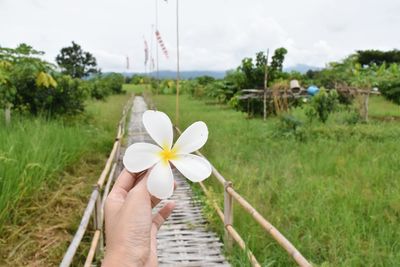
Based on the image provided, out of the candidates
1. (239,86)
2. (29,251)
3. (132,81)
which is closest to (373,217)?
(29,251)

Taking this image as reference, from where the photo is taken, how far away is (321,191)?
440 centimetres

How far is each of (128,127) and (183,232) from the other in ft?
25.0

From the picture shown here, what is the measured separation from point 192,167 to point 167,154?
0.13ft

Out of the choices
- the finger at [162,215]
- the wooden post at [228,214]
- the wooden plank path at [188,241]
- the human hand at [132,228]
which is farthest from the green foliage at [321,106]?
the human hand at [132,228]

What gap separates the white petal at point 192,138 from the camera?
0.57 m

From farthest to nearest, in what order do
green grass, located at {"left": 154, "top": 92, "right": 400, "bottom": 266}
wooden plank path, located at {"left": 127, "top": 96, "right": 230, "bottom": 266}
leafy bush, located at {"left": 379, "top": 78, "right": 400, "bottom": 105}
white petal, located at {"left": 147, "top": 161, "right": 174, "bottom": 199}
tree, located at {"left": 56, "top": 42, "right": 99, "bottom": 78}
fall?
tree, located at {"left": 56, "top": 42, "right": 99, "bottom": 78}, leafy bush, located at {"left": 379, "top": 78, "right": 400, "bottom": 105}, wooden plank path, located at {"left": 127, "top": 96, "right": 230, "bottom": 266}, green grass, located at {"left": 154, "top": 92, "right": 400, "bottom": 266}, white petal, located at {"left": 147, "top": 161, "right": 174, "bottom": 199}

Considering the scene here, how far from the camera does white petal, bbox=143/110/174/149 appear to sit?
0.56 meters

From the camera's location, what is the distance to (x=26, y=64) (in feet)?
18.0

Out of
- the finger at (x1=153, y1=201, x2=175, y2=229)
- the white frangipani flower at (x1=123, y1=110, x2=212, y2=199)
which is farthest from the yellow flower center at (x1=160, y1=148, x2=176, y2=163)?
the finger at (x1=153, y1=201, x2=175, y2=229)

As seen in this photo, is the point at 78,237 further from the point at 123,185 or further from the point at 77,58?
the point at 77,58

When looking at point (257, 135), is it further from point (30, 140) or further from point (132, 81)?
point (132, 81)

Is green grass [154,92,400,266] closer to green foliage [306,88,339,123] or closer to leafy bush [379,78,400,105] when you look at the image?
green foliage [306,88,339,123]

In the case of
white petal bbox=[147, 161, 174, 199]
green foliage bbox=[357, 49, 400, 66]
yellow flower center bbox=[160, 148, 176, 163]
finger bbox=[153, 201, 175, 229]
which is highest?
green foliage bbox=[357, 49, 400, 66]

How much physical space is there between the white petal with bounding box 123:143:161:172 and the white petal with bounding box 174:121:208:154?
0.10 ft
